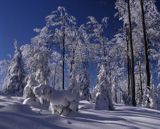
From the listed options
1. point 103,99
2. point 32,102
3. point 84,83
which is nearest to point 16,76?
point 84,83

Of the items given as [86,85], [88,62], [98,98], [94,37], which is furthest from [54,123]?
[86,85]

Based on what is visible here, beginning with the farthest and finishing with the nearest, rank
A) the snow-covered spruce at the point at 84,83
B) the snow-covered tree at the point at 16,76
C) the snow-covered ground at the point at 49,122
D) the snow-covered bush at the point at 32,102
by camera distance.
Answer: the snow-covered spruce at the point at 84,83 < the snow-covered tree at the point at 16,76 < the snow-covered bush at the point at 32,102 < the snow-covered ground at the point at 49,122

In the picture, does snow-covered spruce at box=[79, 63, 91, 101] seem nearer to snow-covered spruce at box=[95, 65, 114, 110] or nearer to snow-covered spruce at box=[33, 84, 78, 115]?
snow-covered spruce at box=[95, 65, 114, 110]

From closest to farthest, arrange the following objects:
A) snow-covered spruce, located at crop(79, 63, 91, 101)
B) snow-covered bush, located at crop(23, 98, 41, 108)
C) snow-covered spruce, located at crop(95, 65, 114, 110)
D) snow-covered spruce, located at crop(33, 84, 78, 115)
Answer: snow-covered spruce, located at crop(33, 84, 78, 115) → snow-covered bush, located at crop(23, 98, 41, 108) → snow-covered spruce, located at crop(95, 65, 114, 110) → snow-covered spruce, located at crop(79, 63, 91, 101)

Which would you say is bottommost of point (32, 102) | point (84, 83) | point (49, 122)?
point (49, 122)

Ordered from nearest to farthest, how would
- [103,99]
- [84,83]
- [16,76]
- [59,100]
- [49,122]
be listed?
[49,122], [59,100], [103,99], [16,76], [84,83]

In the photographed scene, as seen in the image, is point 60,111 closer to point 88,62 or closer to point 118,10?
point 118,10

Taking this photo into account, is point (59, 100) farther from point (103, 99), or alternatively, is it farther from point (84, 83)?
point (84, 83)

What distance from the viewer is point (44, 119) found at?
833cm

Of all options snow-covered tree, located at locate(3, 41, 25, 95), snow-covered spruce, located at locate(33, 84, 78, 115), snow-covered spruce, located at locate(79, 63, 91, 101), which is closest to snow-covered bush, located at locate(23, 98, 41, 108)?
snow-covered spruce, located at locate(33, 84, 78, 115)

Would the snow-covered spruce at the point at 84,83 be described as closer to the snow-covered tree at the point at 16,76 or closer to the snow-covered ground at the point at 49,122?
the snow-covered tree at the point at 16,76

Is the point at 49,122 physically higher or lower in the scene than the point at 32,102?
lower

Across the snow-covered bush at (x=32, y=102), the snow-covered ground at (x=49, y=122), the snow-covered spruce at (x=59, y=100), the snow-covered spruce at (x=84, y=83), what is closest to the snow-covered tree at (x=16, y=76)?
the snow-covered spruce at (x=84, y=83)

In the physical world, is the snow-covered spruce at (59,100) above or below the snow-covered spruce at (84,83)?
below
